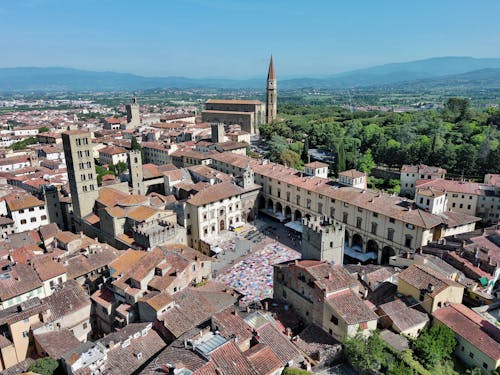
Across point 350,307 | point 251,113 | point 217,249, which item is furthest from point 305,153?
point 350,307

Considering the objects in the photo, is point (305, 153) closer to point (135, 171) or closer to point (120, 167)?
point (120, 167)

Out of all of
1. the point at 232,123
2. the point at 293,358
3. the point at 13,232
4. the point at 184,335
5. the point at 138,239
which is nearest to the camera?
the point at 293,358

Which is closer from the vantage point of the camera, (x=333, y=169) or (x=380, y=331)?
(x=380, y=331)

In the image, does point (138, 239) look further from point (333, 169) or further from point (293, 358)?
point (333, 169)

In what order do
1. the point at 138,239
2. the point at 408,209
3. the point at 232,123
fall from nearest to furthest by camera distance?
the point at 138,239
the point at 408,209
the point at 232,123

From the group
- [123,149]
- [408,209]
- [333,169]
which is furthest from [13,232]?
[333,169]

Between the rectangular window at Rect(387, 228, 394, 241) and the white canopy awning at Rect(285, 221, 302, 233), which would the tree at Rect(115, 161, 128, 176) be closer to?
the white canopy awning at Rect(285, 221, 302, 233)

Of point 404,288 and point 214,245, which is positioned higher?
point 404,288
